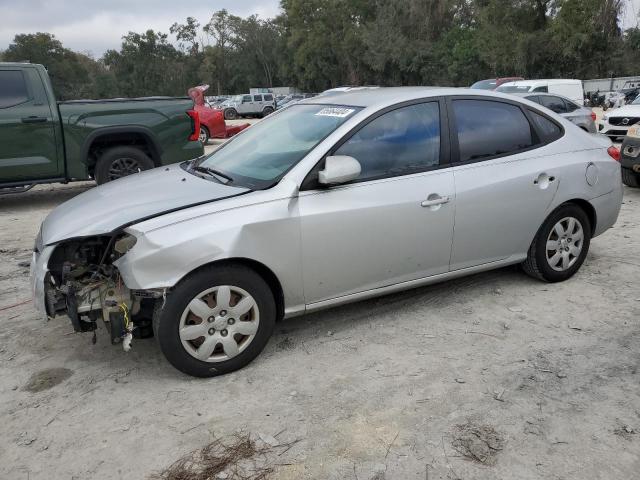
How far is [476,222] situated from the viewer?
402 cm

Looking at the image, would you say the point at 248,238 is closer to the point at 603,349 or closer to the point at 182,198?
the point at 182,198

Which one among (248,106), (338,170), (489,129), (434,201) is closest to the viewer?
(338,170)

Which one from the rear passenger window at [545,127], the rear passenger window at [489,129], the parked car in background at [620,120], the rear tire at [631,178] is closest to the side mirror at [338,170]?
the rear passenger window at [489,129]

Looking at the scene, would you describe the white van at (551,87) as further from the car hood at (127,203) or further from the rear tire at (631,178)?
the car hood at (127,203)

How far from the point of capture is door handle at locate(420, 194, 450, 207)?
3774 mm

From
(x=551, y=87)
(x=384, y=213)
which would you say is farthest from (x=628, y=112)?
(x=384, y=213)

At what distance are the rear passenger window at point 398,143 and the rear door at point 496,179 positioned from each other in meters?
0.18

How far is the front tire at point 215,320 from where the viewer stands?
10.2 ft

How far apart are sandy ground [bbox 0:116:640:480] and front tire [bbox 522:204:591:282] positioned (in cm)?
22

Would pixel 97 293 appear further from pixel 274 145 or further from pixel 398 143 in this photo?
pixel 398 143

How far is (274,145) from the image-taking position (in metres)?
4.00

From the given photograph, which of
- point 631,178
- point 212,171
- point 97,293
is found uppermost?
point 212,171

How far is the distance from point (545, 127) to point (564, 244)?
0.96 metres

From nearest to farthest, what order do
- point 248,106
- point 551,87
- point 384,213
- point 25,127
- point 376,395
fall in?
point 376,395, point 384,213, point 25,127, point 551,87, point 248,106
